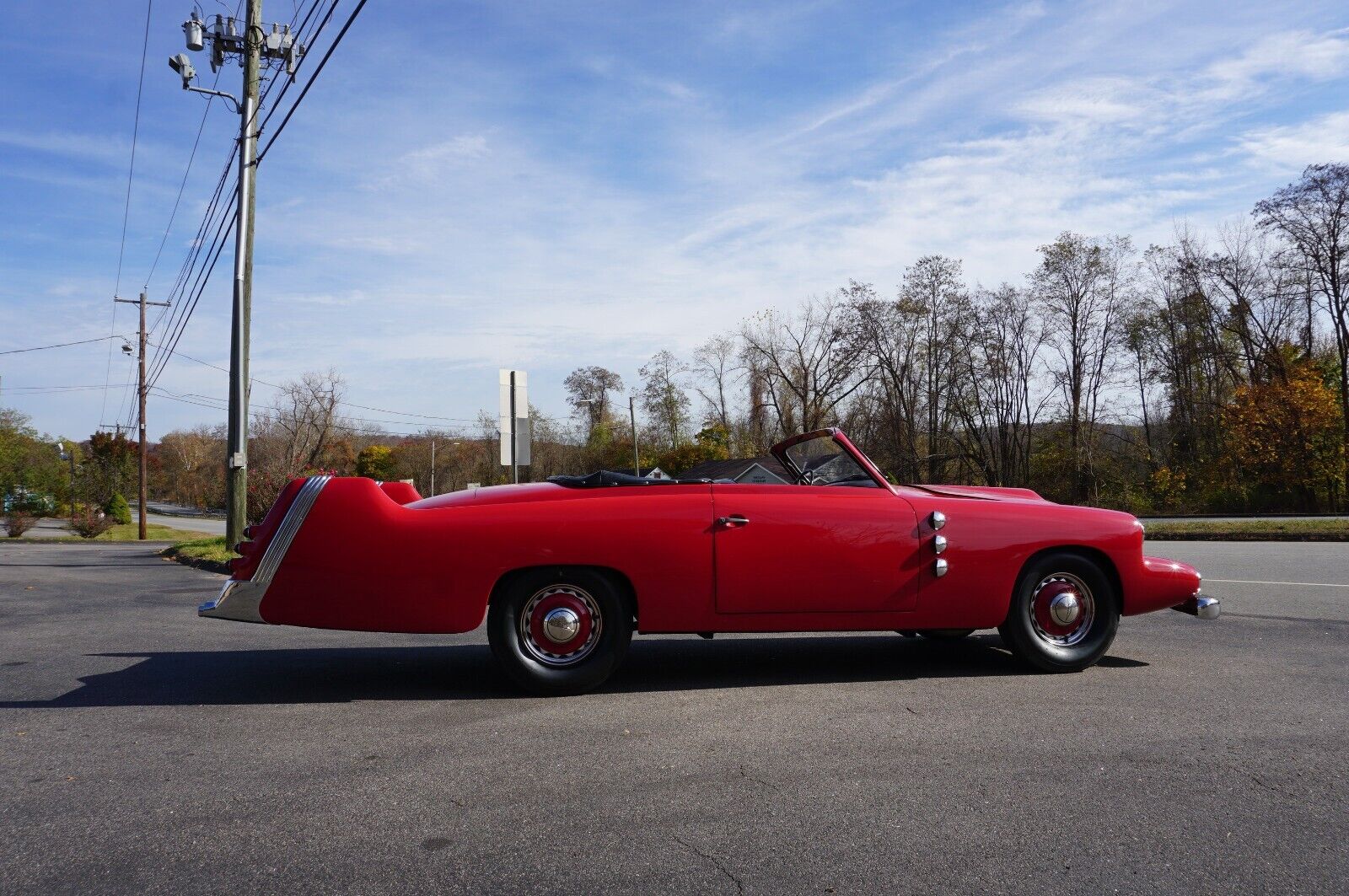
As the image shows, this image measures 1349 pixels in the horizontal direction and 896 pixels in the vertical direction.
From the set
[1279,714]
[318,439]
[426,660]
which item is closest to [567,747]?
[426,660]

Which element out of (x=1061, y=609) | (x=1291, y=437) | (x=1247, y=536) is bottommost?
(x=1247, y=536)

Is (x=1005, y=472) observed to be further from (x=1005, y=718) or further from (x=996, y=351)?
(x=1005, y=718)

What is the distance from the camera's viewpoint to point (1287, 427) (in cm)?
3594

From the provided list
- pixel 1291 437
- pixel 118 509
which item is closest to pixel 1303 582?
pixel 1291 437

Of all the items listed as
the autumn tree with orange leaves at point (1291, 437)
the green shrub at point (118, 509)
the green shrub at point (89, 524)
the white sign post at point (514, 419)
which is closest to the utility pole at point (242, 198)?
the white sign post at point (514, 419)

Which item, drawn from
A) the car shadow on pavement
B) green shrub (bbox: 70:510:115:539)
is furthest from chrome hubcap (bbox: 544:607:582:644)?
green shrub (bbox: 70:510:115:539)

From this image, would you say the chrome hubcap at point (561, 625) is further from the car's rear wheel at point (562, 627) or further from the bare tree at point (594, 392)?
the bare tree at point (594, 392)

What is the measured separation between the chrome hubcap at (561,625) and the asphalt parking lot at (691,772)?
0.25m

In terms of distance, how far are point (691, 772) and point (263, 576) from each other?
8.49 feet

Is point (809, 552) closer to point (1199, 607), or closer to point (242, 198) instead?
point (1199, 607)

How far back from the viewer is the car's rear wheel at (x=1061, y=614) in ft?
18.1

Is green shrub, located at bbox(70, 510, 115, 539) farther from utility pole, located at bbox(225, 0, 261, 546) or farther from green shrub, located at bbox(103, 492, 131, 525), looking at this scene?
utility pole, located at bbox(225, 0, 261, 546)

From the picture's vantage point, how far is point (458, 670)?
5898 millimetres

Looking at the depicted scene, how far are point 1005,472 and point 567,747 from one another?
44.2m
